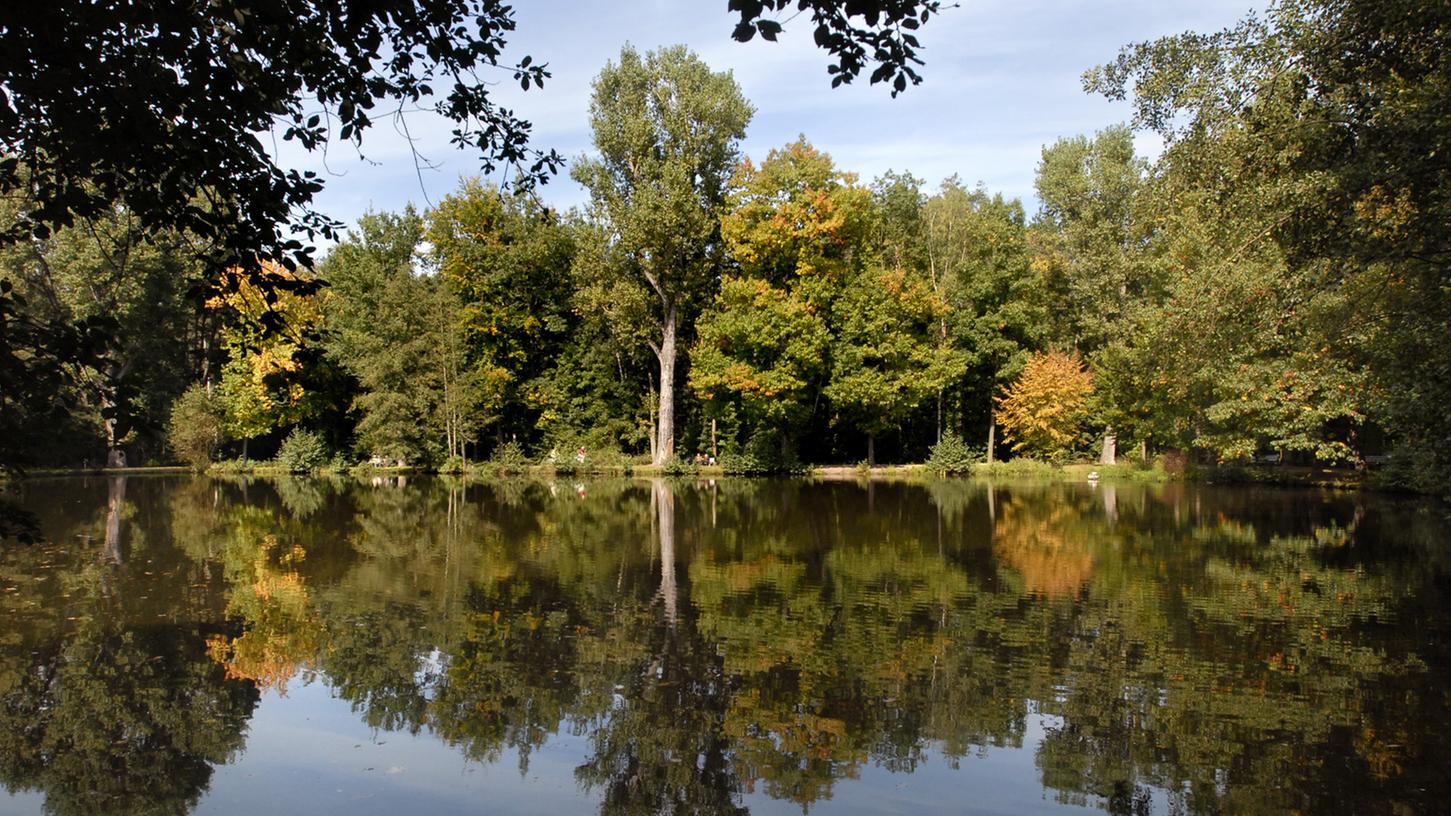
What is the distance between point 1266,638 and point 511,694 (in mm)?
7073

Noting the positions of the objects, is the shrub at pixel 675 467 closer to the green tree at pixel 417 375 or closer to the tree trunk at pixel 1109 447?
the green tree at pixel 417 375

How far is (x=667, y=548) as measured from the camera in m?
15.4

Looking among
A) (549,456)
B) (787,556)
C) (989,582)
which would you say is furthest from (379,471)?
(989,582)

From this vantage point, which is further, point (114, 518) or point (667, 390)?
point (667, 390)

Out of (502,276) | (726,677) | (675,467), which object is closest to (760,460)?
(675,467)

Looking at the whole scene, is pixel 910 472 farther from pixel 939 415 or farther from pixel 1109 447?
pixel 1109 447

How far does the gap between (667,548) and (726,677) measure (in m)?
7.90

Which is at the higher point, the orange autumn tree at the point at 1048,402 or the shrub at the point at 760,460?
the orange autumn tree at the point at 1048,402

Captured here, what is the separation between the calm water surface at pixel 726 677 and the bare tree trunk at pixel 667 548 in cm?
10

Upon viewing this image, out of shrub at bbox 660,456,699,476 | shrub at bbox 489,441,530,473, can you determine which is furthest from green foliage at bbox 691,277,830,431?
shrub at bbox 489,441,530,473

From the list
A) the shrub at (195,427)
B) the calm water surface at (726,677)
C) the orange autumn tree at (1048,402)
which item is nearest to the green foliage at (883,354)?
the orange autumn tree at (1048,402)

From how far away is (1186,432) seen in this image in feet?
111

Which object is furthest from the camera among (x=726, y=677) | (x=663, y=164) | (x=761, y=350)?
(x=761, y=350)

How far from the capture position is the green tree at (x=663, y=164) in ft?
119
